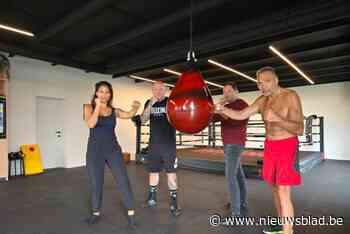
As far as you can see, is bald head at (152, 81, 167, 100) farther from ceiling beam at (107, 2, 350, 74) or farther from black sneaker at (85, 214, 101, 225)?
ceiling beam at (107, 2, 350, 74)

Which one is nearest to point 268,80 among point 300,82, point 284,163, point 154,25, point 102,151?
point 284,163

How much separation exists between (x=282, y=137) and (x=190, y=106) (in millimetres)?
974

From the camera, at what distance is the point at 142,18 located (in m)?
4.17

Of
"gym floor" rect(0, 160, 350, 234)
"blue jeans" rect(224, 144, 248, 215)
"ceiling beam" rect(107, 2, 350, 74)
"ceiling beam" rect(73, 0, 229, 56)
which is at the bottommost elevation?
"gym floor" rect(0, 160, 350, 234)

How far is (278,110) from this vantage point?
80.8 inches

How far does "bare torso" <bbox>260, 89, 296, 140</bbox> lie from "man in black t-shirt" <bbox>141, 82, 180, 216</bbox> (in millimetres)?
1231

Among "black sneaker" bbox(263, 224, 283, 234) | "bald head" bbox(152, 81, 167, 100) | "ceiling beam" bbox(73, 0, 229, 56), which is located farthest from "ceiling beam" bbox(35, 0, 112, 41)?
"black sneaker" bbox(263, 224, 283, 234)

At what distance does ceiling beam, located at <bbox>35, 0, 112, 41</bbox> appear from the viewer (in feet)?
11.5

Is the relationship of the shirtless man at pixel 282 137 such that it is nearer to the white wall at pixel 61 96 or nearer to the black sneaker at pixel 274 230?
the black sneaker at pixel 274 230

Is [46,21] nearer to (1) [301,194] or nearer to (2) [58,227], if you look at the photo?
(2) [58,227]

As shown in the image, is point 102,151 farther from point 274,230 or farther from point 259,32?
point 259,32

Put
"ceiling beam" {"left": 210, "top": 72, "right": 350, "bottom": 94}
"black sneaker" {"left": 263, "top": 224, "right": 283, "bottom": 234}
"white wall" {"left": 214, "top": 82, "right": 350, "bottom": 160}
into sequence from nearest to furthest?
"black sneaker" {"left": 263, "top": 224, "right": 283, "bottom": 234}
"ceiling beam" {"left": 210, "top": 72, "right": 350, "bottom": 94}
"white wall" {"left": 214, "top": 82, "right": 350, "bottom": 160}

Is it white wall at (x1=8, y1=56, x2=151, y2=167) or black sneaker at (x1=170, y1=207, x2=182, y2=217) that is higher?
white wall at (x1=8, y1=56, x2=151, y2=167)

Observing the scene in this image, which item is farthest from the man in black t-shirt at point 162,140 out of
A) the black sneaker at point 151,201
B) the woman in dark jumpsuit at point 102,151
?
the woman in dark jumpsuit at point 102,151
